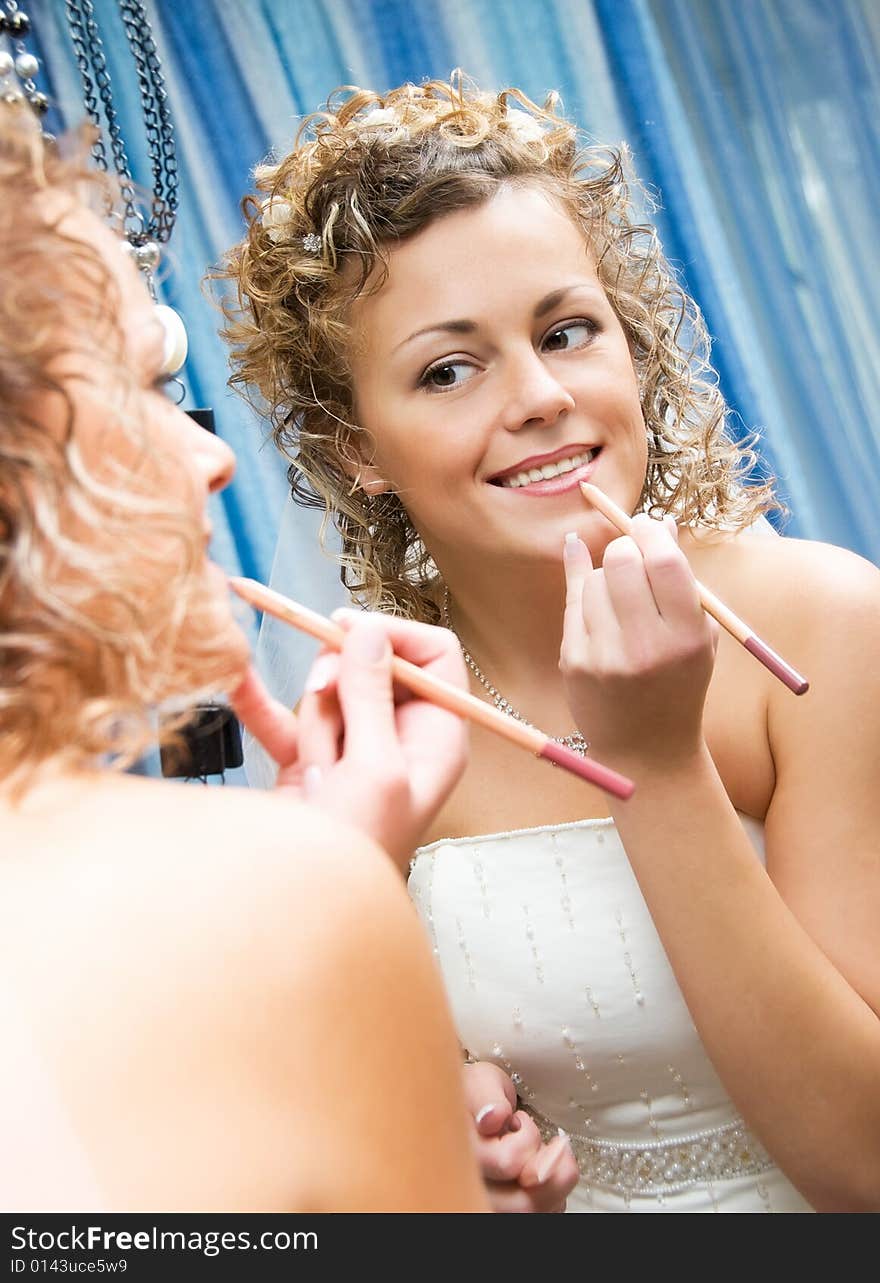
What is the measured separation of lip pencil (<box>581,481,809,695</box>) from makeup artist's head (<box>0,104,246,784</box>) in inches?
18.0

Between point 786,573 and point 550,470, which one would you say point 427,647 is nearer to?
point 550,470

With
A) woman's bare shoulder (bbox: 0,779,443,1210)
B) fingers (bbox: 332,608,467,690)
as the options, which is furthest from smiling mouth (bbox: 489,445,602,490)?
woman's bare shoulder (bbox: 0,779,443,1210)

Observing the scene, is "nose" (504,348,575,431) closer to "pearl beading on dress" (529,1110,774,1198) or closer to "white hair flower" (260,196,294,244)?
"white hair flower" (260,196,294,244)

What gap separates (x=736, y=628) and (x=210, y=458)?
1.45 feet

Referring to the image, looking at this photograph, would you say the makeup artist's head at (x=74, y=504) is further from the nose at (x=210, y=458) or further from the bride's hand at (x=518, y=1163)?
the bride's hand at (x=518, y=1163)

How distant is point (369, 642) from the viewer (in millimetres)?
778

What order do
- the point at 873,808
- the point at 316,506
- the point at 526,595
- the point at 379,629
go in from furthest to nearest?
the point at 316,506 → the point at 526,595 → the point at 873,808 → the point at 379,629

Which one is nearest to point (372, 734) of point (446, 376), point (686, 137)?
point (446, 376)

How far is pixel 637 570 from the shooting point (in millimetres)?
1020

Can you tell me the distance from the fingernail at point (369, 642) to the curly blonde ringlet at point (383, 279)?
27.5 inches

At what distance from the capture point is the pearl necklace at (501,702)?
142cm
